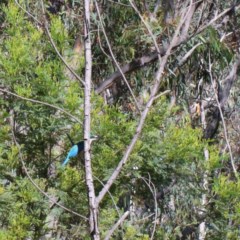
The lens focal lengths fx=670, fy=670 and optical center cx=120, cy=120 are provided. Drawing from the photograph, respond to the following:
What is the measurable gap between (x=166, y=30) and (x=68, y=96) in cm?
216

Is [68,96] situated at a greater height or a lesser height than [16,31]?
lesser

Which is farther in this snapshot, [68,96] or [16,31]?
[16,31]

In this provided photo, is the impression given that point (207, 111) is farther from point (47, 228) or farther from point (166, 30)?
point (47, 228)

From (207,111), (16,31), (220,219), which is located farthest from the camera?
(207,111)

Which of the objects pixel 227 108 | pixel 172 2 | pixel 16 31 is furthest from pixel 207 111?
pixel 16 31

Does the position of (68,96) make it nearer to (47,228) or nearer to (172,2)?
(47,228)

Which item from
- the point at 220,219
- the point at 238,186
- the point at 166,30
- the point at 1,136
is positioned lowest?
the point at 220,219

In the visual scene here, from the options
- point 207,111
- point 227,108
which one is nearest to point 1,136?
point 207,111

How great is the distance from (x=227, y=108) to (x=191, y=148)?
5470mm

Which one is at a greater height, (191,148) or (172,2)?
(172,2)

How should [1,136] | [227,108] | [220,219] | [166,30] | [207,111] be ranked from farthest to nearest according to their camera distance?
[227,108] < [207,111] < [166,30] < [220,219] < [1,136]

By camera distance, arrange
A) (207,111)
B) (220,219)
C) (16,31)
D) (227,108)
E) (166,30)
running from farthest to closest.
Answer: (227,108), (207,111), (166,30), (220,219), (16,31)

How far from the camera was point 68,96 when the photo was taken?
13.1 feet

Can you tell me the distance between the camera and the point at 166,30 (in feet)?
19.5
